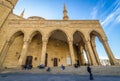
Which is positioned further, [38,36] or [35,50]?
[38,36]

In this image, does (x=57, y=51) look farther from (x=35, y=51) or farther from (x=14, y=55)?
(x=14, y=55)

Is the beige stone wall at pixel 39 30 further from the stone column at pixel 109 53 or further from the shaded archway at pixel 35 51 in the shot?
the stone column at pixel 109 53

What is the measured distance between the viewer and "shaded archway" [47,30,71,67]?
19.4 metres

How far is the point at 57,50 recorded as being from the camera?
20.7m

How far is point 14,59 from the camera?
59.3 ft

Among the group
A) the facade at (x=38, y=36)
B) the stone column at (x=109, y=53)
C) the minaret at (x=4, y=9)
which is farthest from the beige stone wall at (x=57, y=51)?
the minaret at (x=4, y=9)

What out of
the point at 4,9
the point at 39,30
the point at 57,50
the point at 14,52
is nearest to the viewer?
the point at 39,30

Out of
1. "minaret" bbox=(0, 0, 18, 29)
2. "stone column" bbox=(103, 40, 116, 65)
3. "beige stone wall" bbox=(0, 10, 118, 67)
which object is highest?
"minaret" bbox=(0, 0, 18, 29)

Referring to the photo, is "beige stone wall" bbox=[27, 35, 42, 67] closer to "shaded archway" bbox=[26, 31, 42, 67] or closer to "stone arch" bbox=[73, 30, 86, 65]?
"shaded archway" bbox=[26, 31, 42, 67]

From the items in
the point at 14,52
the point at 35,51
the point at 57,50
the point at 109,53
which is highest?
the point at 57,50

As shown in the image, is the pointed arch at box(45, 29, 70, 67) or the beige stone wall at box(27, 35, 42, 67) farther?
the pointed arch at box(45, 29, 70, 67)

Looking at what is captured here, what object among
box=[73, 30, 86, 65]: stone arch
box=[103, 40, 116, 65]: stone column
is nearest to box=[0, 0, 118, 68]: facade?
box=[103, 40, 116, 65]: stone column

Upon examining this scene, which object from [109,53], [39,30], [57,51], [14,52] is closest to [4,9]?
[39,30]

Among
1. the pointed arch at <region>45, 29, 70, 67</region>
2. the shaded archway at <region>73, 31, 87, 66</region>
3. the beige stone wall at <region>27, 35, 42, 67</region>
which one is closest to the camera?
the beige stone wall at <region>27, 35, 42, 67</region>
